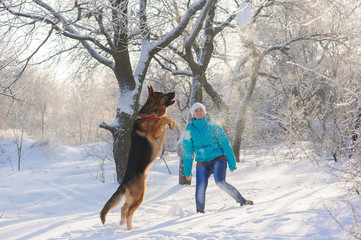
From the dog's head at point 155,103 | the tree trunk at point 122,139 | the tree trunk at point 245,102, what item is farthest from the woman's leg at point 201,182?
the tree trunk at point 245,102

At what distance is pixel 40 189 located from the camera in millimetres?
8828

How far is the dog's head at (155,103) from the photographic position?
16.3 ft

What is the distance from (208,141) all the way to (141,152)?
3.56ft

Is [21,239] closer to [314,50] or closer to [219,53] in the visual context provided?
[219,53]

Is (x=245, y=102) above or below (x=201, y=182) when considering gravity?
above

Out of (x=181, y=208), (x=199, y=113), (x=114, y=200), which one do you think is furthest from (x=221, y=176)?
(x=114, y=200)

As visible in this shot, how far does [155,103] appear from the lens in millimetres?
5012

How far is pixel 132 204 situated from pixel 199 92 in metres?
5.37

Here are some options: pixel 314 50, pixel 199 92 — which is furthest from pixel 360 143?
pixel 314 50

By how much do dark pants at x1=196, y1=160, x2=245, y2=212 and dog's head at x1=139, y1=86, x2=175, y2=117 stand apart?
3.71 ft

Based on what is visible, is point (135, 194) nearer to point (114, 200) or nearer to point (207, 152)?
point (114, 200)

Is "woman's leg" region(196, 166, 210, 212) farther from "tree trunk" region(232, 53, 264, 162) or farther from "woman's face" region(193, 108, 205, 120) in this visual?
"tree trunk" region(232, 53, 264, 162)

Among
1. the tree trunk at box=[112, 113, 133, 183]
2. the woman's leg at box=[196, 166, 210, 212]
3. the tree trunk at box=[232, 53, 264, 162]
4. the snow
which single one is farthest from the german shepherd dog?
the tree trunk at box=[232, 53, 264, 162]

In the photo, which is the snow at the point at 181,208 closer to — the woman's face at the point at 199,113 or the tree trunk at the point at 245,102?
the woman's face at the point at 199,113
